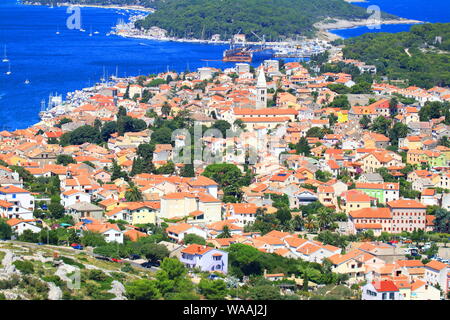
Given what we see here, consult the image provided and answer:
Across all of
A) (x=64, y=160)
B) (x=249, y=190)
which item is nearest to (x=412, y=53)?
(x=64, y=160)

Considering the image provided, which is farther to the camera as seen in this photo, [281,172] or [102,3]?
[102,3]

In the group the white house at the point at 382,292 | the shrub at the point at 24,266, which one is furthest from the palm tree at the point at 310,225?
the shrub at the point at 24,266

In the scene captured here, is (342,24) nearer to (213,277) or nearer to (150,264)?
(150,264)

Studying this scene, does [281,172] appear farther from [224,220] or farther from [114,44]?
[114,44]

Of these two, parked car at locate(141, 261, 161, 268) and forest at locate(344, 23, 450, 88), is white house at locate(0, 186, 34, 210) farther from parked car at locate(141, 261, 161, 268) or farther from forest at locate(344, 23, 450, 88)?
forest at locate(344, 23, 450, 88)

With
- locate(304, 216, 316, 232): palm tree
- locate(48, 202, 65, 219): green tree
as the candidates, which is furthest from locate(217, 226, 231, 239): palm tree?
locate(48, 202, 65, 219): green tree

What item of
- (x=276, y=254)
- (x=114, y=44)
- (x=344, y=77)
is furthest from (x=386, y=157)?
(x=114, y=44)

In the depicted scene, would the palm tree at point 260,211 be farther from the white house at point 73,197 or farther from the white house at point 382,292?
the white house at point 382,292
